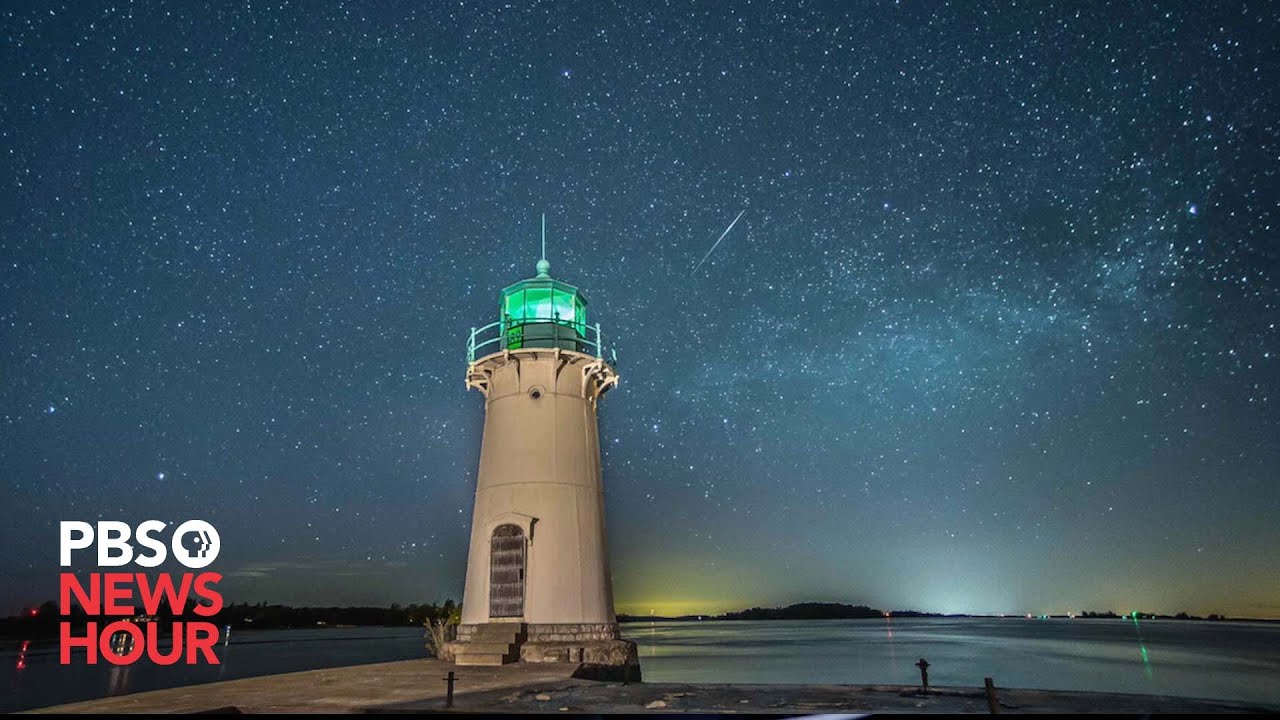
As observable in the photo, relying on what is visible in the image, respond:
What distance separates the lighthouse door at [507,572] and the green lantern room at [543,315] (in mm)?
4606

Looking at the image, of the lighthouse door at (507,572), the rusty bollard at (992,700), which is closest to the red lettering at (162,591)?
the lighthouse door at (507,572)

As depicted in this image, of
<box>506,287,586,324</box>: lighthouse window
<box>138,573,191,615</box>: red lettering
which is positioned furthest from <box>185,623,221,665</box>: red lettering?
<box>506,287,586,324</box>: lighthouse window

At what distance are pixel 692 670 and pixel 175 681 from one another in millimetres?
30920

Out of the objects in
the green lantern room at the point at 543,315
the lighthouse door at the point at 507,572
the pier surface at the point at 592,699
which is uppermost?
the green lantern room at the point at 543,315

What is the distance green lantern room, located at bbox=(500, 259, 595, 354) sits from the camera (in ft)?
64.2

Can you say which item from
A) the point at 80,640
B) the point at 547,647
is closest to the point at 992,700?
Answer: the point at 547,647

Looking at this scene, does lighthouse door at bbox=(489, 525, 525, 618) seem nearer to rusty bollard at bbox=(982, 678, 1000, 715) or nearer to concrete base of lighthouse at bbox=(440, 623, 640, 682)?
concrete base of lighthouse at bbox=(440, 623, 640, 682)

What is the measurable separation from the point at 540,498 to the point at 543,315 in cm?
468

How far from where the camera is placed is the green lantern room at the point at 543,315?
19.6 meters

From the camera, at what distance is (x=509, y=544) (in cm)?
1816

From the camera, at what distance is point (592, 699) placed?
1101 cm

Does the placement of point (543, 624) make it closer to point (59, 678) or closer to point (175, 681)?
point (175, 681)

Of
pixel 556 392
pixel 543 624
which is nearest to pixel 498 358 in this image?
pixel 556 392

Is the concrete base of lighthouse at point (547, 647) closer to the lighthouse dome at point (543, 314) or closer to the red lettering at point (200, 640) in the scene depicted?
the red lettering at point (200, 640)
